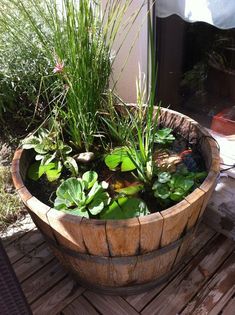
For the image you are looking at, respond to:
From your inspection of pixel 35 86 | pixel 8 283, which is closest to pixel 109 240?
pixel 8 283

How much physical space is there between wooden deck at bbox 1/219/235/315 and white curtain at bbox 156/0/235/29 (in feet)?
3.58

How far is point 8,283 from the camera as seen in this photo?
2.76 ft

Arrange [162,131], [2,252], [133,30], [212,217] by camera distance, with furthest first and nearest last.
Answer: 1. [133,30]
2. [212,217]
3. [162,131]
4. [2,252]

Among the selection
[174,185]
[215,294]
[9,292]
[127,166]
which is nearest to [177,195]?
[174,185]

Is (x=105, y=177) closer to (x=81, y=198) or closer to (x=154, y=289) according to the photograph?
(x=81, y=198)

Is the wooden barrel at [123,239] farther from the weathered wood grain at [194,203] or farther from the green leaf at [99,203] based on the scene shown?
the green leaf at [99,203]

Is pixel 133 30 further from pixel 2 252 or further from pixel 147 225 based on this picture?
pixel 2 252

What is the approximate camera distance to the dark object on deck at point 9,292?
0.81 metres

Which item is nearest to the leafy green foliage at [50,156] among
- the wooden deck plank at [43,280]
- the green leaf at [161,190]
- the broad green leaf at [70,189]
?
the broad green leaf at [70,189]

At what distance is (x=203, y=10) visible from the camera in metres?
1.65

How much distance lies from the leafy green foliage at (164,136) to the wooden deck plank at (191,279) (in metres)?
0.55

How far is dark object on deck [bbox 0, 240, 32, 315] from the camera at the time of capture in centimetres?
81

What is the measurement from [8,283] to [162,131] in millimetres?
874

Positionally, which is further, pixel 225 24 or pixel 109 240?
pixel 225 24
